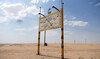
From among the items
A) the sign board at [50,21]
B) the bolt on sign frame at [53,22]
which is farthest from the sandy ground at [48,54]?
the sign board at [50,21]

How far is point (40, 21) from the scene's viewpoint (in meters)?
12.1

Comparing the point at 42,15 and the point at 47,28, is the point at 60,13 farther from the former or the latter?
the point at 42,15

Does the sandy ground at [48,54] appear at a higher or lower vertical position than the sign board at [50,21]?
lower

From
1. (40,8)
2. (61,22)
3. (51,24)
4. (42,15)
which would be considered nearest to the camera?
(61,22)

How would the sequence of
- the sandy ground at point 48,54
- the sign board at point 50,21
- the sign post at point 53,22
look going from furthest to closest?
the sandy ground at point 48,54
the sign board at point 50,21
the sign post at point 53,22

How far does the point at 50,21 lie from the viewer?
1035 cm

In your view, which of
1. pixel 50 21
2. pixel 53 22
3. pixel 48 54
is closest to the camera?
pixel 53 22

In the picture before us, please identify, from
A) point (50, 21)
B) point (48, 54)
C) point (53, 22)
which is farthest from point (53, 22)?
point (48, 54)

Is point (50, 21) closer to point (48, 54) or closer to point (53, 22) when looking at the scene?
point (53, 22)

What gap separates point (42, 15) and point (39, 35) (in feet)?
8.98

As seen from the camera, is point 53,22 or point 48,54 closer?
point 53,22

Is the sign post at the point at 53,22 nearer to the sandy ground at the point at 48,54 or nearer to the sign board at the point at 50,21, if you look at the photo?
the sign board at the point at 50,21

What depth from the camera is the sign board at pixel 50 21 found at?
30.7ft

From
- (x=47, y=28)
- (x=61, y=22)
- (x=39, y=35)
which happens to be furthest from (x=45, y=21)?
(x=61, y=22)
